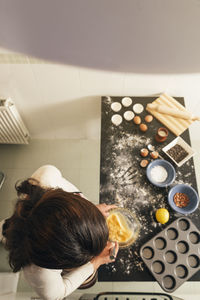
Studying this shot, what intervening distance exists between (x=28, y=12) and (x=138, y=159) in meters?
1.54

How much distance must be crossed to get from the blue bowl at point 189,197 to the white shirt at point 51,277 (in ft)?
2.01

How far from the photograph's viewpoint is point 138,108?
185 centimetres

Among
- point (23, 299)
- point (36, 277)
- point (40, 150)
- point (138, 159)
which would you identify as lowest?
point (23, 299)

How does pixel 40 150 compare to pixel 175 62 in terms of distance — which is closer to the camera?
pixel 175 62

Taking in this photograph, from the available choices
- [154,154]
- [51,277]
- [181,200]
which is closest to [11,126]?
[154,154]

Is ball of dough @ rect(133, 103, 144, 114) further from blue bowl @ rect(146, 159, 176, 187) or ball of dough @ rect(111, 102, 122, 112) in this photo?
blue bowl @ rect(146, 159, 176, 187)

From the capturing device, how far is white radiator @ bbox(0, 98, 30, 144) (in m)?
1.95

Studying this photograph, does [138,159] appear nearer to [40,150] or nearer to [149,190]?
[149,190]

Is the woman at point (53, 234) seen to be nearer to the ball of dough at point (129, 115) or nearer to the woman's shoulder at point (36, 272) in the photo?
the woman's shoulder at point (36, 272)

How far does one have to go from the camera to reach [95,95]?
2.03 m

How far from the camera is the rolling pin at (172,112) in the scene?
1.69m

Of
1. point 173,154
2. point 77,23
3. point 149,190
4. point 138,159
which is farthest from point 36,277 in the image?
point 77,23

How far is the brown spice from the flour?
136mm

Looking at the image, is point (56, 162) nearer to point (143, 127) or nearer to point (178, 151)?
point (143, 127)
